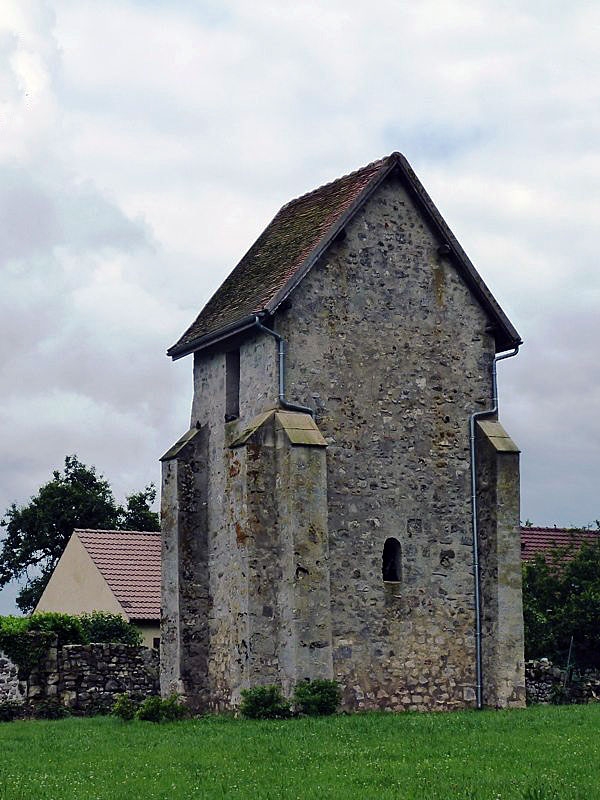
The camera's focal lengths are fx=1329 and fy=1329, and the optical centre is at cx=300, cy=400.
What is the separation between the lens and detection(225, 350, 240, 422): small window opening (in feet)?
90.3

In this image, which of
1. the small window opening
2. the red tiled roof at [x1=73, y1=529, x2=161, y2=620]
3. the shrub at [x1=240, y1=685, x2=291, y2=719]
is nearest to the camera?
the shrub at [x1=240, y1=685, x2=291, y2=719]

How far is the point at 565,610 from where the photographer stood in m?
32.2

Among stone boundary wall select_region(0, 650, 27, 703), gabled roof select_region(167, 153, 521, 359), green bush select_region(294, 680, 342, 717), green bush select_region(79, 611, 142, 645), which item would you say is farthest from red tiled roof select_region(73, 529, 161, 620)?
green bush select_region(294, 680, 342, 717)

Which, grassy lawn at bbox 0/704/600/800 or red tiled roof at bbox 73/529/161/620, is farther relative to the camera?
red tiled roof at bbox 73/529/161/620

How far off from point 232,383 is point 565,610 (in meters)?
10.5

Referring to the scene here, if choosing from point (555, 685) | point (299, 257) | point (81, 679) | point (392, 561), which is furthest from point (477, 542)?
point (81, 679)

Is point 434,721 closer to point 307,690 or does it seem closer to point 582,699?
point 307,690

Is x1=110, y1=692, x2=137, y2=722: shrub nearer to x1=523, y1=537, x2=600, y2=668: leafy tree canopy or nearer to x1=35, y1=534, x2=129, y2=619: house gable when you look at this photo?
x1=523, y1=537, x2=600, y2=668: leafy tree canopy

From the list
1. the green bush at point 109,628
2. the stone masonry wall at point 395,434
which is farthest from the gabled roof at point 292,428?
the green bush at point 109,628

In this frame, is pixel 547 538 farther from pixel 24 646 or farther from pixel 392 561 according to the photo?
pixel 24 646

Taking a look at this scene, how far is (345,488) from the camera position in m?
25.8

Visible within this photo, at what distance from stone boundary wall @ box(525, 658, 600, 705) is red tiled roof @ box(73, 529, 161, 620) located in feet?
42.3

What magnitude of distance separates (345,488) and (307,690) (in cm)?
416

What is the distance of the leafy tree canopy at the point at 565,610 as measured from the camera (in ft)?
105
